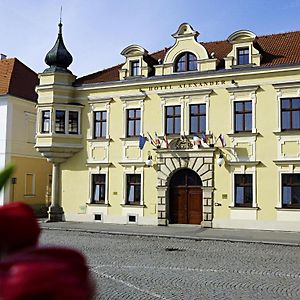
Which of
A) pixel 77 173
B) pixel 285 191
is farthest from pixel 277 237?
pixel 77 173

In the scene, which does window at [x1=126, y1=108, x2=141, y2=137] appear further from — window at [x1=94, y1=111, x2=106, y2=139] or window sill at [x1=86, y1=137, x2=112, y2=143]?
window at [x1=94, y1=111, x2=106, y2=139]

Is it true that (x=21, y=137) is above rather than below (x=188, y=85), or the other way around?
below

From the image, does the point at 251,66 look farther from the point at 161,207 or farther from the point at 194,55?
the point at 161,207

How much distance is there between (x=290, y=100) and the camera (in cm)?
2298

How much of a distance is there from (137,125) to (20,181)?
954 cm

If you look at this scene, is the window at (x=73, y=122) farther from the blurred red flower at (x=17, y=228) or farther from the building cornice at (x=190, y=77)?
the blurred red flower at (x=17, y=228)

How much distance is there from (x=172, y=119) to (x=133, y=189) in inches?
169

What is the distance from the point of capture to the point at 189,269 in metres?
12.4

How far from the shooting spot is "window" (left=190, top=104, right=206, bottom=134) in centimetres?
2481

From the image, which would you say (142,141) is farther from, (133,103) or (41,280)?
(41,280)

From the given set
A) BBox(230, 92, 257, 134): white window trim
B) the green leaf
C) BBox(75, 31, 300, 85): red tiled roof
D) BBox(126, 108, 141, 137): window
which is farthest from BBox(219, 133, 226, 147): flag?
the green leaf

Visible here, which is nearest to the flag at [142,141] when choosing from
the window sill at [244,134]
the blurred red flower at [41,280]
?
the window sill at [244,134]

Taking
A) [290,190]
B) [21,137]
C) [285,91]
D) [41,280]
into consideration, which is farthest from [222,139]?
[41,280]

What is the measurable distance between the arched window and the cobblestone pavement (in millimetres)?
9641
